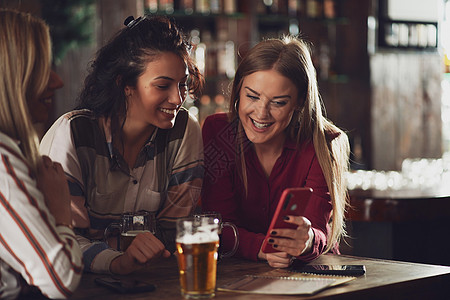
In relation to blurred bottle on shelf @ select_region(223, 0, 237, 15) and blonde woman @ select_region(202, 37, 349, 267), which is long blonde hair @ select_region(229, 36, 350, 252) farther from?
blurred bottle on shelf @ select_region(223, 0, 237, 15)

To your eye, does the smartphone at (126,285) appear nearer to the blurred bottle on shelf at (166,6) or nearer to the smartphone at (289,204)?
the smartphone at (289,204)

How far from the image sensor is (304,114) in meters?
2.33

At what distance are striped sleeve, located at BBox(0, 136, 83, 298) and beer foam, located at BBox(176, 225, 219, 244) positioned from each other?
0.81ft

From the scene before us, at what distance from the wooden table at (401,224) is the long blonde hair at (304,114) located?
64 centimetres

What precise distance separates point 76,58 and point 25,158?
2.69 m

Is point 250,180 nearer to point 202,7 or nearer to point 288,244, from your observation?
point 288,244

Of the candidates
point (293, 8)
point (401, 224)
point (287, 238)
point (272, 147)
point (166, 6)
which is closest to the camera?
point (287, 238)

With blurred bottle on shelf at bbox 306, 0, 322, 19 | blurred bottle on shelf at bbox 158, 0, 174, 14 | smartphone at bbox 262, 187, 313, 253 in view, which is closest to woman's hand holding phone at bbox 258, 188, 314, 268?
smartphone at bbox 262, 187, 313, 253

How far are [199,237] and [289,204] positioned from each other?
321mm

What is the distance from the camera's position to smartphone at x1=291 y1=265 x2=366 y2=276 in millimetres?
1723

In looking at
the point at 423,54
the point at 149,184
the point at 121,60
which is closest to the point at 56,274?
the point at 149,184

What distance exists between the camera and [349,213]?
306 cm

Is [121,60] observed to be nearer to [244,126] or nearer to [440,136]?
[244,126]

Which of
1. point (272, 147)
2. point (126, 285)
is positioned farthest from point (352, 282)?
point (272, 147)
